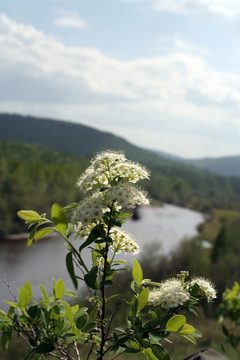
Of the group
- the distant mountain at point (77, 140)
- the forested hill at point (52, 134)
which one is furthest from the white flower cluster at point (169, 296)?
the forested hill at point (52, 134)

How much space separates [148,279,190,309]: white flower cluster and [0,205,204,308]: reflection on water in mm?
3896

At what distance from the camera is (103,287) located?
159 centimetres

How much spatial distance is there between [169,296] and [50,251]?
69.4 ft

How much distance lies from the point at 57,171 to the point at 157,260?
20.9 metres

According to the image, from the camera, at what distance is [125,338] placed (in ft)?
4.95

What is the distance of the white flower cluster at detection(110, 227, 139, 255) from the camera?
166 centimetres

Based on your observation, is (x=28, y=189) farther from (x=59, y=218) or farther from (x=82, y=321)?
(x=59, y=218)

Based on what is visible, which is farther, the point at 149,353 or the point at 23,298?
the point at 23,298

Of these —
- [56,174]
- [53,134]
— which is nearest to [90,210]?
[56,174]

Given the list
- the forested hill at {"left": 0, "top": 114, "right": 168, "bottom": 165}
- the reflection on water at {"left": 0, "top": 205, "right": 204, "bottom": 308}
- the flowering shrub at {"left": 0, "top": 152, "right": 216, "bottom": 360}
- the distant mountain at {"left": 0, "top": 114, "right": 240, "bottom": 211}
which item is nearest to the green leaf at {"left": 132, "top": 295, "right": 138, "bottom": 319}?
the flowering shrub at {"left": 0, "top": 152, "right": 216, "bottom": 360}

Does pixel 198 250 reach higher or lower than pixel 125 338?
lower

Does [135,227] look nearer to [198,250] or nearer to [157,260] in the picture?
[198,250]

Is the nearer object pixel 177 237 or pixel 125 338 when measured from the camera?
pixel 125 338

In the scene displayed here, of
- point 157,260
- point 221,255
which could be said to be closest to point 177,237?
point 221,255
